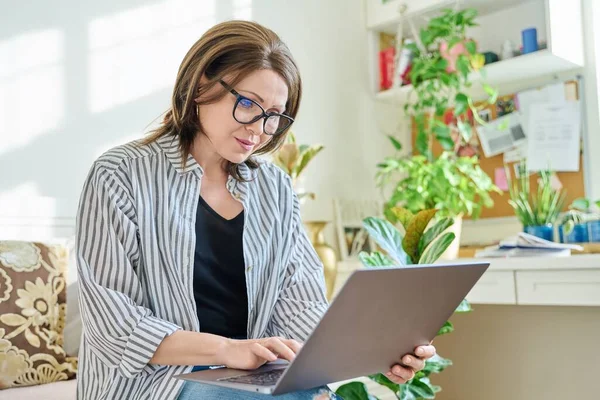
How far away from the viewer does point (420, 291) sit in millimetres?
915

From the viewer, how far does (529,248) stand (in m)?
1.99

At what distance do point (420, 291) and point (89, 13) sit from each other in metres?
1.56

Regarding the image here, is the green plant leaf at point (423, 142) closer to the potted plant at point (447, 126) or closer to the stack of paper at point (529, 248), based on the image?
the potted plant at point (447, 126)

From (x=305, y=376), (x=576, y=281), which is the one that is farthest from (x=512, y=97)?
(x=305, y=376)

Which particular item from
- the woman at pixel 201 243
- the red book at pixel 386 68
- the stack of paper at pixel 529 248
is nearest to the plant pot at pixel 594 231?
the stack of paper at pixel 529 248

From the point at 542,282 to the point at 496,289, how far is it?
0.50 ft

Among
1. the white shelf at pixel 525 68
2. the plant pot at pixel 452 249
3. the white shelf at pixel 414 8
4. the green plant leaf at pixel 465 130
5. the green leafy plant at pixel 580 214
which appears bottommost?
the plant pot at pixel 452 249

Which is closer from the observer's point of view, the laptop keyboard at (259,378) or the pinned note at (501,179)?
the laptop keyboard at (259,378)

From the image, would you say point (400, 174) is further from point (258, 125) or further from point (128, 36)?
point (258, 125)

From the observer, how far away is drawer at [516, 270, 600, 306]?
5.87 ft

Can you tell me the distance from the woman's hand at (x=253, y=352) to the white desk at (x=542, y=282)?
92 cm

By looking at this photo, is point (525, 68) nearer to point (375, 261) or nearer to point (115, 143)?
point (375, 261)

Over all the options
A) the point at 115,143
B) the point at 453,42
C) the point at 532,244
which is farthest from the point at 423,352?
the point at 453,42

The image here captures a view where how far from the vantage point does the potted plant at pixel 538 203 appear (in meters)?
2.18
